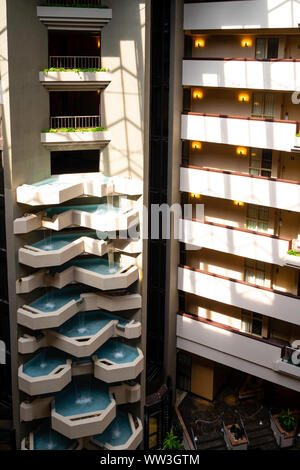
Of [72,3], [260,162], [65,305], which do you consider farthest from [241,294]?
[72,3]

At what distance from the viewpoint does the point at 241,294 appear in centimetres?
2669

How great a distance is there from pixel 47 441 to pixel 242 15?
66.8 feet

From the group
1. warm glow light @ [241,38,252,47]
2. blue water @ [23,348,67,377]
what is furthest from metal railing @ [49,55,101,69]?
blue water @ [23,348,67,377]

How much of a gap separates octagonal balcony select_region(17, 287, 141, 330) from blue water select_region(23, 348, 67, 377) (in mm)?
2139

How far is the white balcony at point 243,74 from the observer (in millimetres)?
23359

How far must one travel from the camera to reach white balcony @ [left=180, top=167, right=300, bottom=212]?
24.3 metres

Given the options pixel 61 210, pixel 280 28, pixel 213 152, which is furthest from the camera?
pixel 213 152

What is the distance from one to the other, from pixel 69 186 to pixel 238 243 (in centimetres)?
817

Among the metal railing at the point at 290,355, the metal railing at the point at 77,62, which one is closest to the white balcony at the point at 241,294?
the metal railing at the point at 290,355

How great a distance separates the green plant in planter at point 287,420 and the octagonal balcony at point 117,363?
817 centimetres

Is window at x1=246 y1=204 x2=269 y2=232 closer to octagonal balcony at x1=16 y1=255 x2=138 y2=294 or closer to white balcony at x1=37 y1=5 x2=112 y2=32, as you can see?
octagonal balcony at x1=16 y1=255 x2=138 y2=294

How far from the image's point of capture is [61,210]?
82.4 ft

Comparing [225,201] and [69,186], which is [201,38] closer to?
[225,201]

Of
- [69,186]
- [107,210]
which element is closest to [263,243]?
[107,210]
